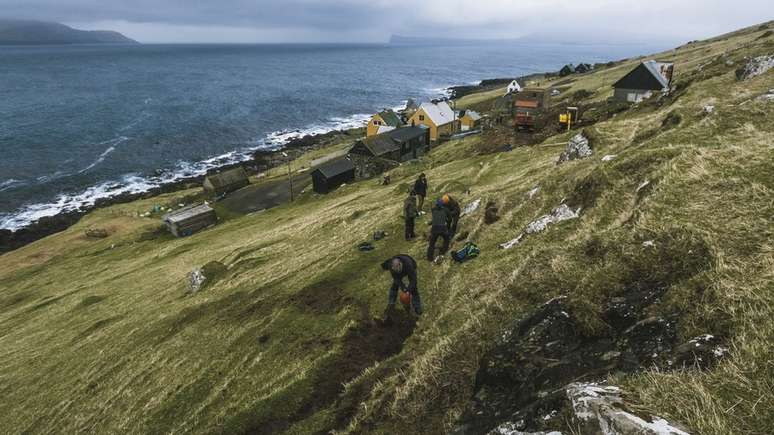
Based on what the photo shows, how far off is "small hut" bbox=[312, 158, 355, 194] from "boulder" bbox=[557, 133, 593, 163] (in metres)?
41.7

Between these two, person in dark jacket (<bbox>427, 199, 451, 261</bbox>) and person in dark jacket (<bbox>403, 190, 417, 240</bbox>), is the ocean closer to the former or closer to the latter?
person in dark jacket (<bbox>403, 190, 417, 240</bbox>)

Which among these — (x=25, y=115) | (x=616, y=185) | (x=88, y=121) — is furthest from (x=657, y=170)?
(x=25, y=115)

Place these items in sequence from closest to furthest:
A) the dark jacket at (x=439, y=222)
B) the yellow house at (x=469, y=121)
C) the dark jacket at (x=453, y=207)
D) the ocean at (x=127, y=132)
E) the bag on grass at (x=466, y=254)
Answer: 1. the bag on grass at (x=466, y=254)
2. the dark jacket at (x=439, y=222)
3. the dark jacket at (x=453, y=207)
4. the ocean at (x=127, y=132)
5. the yellow house at (x=469, y=121)

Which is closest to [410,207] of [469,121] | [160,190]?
[469,121]

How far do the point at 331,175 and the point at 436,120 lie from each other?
3365cm

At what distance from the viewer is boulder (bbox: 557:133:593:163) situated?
1058 inches

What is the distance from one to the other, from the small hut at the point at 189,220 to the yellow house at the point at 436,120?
152ft

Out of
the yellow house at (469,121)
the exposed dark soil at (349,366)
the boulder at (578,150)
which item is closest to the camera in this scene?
the exposed dark soil at (349,366)

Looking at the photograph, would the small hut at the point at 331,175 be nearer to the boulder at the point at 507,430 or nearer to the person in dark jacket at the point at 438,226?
the person in dark jacket at the point at 438,226

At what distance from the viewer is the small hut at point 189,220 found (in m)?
58.9

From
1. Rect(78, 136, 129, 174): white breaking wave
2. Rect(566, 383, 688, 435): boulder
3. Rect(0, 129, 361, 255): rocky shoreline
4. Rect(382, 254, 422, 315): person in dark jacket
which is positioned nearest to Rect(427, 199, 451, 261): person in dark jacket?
Rect(382, 254, 422, 315): person in dark jacket

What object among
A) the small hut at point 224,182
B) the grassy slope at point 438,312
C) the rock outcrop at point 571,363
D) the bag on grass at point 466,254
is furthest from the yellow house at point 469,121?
the rock outcrop at point 571,363

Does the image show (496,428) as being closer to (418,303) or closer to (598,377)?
(598,377)

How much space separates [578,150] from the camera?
27562 mm
